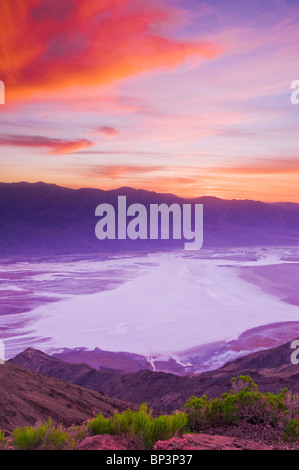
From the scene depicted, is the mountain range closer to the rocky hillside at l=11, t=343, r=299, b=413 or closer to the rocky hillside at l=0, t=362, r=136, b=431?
the rocky hillside at l=11, t=343, r=299, b=413

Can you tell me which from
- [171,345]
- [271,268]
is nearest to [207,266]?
[271,268]

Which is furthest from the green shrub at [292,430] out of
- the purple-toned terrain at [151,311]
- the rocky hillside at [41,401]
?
the purple-toned terrain at [151,311]

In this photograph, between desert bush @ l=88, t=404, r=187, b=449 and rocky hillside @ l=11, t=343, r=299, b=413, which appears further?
rocky hillside @ l=11, t=343, r=299, b=413

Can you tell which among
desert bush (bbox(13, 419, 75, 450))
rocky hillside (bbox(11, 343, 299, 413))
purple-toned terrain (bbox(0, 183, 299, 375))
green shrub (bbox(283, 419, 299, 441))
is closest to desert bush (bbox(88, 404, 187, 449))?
desert bush (bbox(13, 419, 75, 450))

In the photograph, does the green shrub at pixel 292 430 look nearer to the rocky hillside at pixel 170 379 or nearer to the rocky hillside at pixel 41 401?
the rocky hillside at pixel 41 401

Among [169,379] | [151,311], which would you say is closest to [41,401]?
[169,379]

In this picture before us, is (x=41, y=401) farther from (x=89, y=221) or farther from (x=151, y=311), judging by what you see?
(x=89, y=221)
